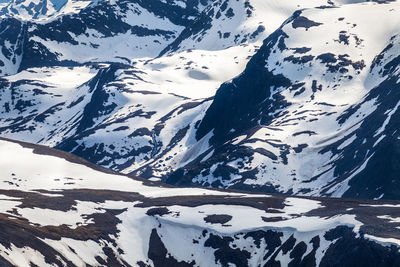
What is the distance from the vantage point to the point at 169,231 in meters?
146

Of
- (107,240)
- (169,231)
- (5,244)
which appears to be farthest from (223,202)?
(5,244)

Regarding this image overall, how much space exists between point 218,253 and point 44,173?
64.0m

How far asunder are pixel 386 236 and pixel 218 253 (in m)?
33.2

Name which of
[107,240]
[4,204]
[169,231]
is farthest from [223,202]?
[4,204]

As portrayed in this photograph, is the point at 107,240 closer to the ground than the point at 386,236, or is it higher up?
closer to the ground

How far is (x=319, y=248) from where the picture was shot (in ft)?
406

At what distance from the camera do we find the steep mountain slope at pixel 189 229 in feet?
386

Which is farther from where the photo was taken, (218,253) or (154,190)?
(154,190)

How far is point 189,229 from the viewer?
145 m

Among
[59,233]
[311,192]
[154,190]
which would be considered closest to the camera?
[59,233]

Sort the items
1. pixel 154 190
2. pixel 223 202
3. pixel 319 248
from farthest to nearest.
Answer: pixel 154 190
pixel 223 202
pixel 319 248

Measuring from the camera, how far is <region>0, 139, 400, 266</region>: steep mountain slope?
11756cm

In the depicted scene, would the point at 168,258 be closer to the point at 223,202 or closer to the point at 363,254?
the point at 223,202

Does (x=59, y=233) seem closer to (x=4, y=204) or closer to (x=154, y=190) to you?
(x=4, y=204)
